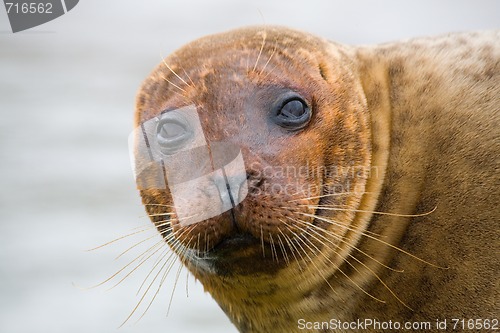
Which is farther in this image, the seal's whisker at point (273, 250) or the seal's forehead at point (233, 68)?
the seal's forehead at point (233, 68)

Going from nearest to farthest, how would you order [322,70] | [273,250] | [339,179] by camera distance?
[273,250], [339,179], [322,70]

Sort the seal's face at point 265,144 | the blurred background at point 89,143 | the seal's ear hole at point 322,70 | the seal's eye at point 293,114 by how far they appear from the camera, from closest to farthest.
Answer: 1. the seal's face at point 265,144
2. the seal's eye at point 293,114
3. the seal's ear hole at point 322,70
4. the blurred background at point 89,143

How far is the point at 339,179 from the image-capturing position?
4.11 meters

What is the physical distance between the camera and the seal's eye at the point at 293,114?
408 centimetres

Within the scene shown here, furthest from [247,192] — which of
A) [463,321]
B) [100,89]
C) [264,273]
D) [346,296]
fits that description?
[100,89]

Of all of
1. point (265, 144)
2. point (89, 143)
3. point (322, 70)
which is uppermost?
point (322, 70)

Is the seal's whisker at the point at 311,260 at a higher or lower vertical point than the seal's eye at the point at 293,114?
lower

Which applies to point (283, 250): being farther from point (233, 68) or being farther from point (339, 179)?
point (233, 68)

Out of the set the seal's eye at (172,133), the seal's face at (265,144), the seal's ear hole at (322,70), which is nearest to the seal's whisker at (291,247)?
the seal's face at (265,144)

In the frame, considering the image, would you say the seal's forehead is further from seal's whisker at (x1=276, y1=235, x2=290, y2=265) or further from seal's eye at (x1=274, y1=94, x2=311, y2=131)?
seal's whisker at (x1=276, y1=235, x2=290, y2=265)

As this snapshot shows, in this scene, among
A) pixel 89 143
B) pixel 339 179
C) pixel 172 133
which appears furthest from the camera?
pixel 89 143

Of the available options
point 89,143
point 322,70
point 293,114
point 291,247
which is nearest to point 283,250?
point 291,247

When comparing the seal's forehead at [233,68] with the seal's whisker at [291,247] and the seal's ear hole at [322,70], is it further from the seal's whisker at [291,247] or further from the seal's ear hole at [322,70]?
the seal's whisker at [291,247]

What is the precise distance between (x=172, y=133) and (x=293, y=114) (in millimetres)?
543
